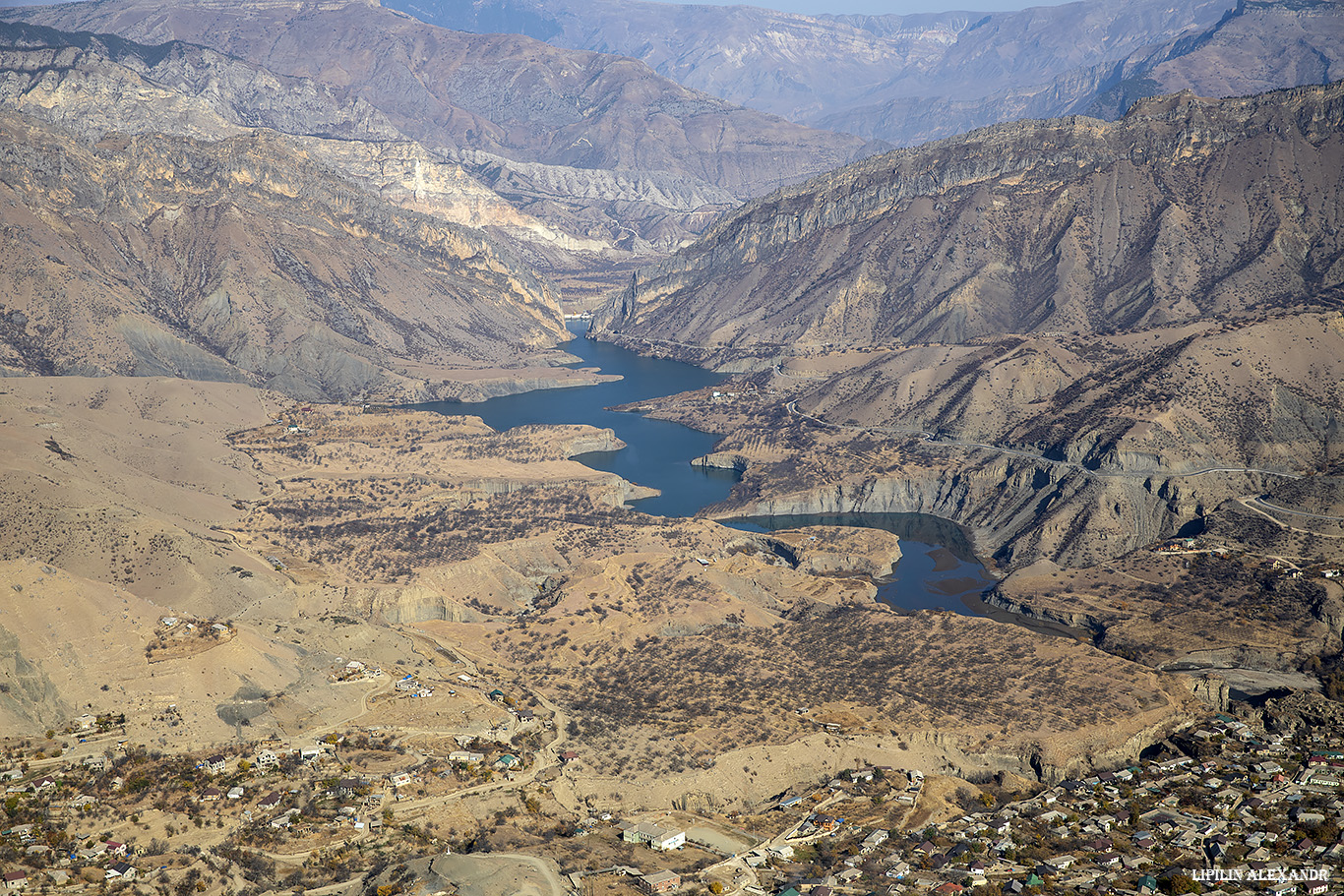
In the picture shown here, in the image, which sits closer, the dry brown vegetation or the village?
the village

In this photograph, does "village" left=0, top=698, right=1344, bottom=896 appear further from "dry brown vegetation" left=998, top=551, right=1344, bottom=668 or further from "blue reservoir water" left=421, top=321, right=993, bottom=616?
"blue reservoir water" left=421, top=321, right=993, bottom=616

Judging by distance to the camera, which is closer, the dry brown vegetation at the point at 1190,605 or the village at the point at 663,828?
the village at the point at 663,828

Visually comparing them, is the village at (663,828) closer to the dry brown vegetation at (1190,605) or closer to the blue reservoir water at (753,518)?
the dry brown vegetation at (1190,605)

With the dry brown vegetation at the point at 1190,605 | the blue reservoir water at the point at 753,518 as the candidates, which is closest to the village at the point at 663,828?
the dry brown vegetation at the point at 1190,605

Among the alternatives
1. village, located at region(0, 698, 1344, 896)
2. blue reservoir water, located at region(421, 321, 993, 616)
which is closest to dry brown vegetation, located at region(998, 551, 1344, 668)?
blue reservoir water, located at region(421, 321, 993, 616)

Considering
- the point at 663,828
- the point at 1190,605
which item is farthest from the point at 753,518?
the point at 663,828

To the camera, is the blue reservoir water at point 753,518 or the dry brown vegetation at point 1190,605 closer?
the dry brown vegetation at point 1190,605

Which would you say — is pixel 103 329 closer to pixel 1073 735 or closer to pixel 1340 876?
pixel 1073 735

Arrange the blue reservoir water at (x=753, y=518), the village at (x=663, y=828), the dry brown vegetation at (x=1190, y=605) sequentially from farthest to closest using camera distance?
the blue reservoir water at (x=753, y=518) → the dry brown vegetation at (x=1190, y=605) → the village at (x=663, y=828)

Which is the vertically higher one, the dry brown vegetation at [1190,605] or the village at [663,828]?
the dry brown vegetation at [1190,605]

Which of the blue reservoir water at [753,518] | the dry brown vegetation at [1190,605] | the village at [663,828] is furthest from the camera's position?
the blue reservoir water at [753,518]
